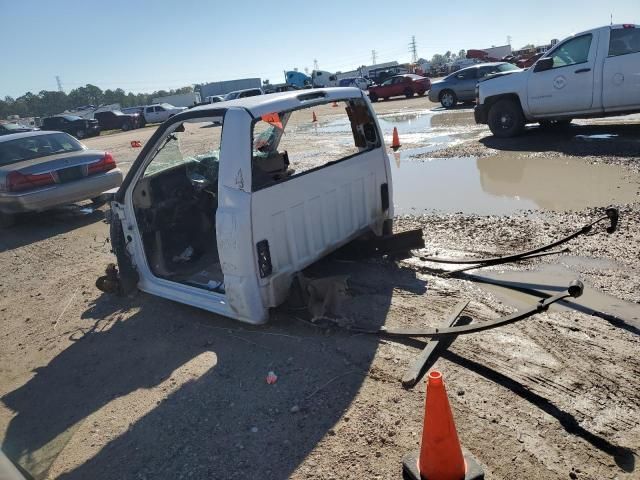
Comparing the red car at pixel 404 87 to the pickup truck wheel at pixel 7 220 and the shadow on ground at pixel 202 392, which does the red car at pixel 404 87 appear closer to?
the pickup truck wheel at pixel 7 220

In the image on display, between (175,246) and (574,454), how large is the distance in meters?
3.90

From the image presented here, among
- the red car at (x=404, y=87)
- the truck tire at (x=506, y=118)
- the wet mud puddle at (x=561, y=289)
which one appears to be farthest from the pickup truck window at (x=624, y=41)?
the red car at (x=404, y=87)

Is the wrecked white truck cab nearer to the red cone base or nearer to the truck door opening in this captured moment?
the truck door opening

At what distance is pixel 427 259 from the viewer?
4.79 m

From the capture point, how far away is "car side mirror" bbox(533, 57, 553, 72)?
9.66 m

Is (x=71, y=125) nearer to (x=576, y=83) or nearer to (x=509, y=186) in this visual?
(x=576, y=83)

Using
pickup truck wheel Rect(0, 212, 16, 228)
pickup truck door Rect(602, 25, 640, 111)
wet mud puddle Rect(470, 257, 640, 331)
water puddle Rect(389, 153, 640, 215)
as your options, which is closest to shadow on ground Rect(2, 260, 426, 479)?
wet mud puddle Rect(470, 257, 640, 331)

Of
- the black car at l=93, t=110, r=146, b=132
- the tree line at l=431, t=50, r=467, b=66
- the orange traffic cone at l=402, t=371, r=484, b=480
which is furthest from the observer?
the tree line at l=431, t=50, r=467, b=66

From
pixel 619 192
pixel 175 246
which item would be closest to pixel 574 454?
pixel 175 246

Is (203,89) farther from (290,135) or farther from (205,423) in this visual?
(205,423)

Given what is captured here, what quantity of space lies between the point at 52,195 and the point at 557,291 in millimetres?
7574

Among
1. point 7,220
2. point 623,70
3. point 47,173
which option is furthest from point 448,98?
point 7,220

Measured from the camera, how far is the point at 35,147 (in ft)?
28.6

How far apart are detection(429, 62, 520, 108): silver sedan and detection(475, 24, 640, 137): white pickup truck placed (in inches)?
367
